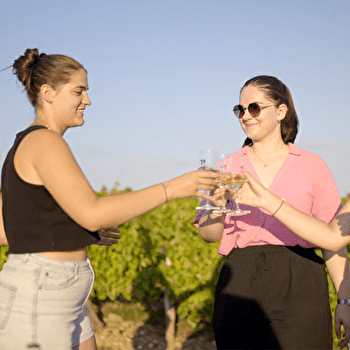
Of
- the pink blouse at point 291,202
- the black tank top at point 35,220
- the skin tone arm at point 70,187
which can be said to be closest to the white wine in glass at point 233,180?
the pink blouse at point 291,202

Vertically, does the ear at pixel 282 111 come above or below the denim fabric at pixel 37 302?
above

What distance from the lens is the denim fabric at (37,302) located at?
2318 mm

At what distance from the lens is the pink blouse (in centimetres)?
301

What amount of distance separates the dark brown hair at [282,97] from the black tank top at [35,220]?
1734 millimetres

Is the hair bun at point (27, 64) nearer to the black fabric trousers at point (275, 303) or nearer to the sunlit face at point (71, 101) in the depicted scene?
the sunlit face at point (71, 101)

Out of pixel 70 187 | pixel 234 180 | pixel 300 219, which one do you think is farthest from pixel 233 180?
pixel 70 187

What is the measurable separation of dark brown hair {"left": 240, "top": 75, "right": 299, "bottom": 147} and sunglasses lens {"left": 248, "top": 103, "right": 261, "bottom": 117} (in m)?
0.13

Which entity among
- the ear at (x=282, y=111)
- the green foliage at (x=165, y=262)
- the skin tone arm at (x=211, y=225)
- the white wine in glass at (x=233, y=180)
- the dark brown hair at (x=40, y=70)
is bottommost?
the green foliage at (x=165, y=262)

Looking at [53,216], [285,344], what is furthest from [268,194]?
[53,216]

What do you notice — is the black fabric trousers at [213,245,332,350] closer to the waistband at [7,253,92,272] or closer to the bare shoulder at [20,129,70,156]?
the waistband at [7,253,92,272]

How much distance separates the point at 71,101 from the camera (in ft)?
8.69

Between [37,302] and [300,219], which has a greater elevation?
[300,219]

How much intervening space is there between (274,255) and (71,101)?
5.67 feet

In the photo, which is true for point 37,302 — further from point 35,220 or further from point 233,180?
point 233,180
